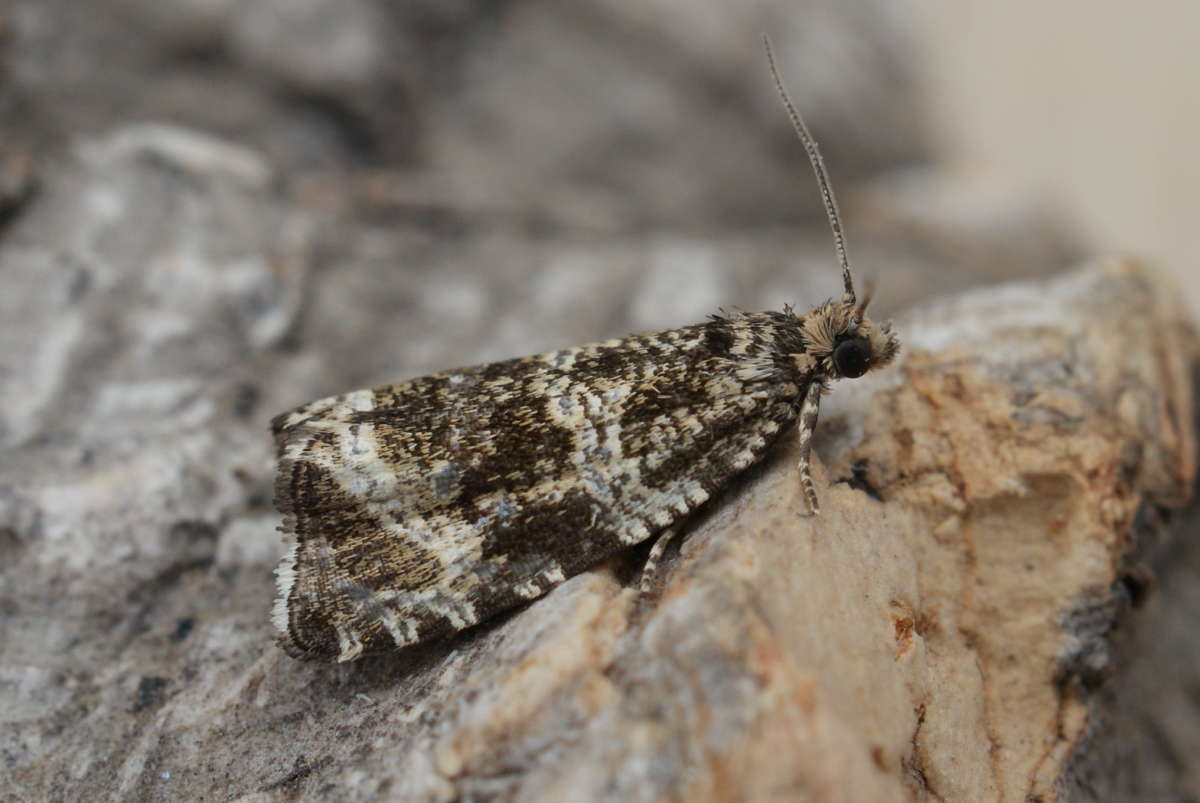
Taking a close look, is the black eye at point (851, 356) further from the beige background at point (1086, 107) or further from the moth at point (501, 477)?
the beige background at point (1086, 107)

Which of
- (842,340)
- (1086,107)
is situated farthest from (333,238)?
(1086,107)

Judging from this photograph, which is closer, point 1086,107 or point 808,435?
point 808,435

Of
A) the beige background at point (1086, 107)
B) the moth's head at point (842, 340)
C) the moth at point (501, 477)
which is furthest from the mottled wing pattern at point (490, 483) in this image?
the beige background at point (1086, 107)

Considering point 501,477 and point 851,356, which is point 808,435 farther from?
point 501,477

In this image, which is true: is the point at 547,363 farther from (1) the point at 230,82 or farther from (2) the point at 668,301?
(1) the point at 230,82

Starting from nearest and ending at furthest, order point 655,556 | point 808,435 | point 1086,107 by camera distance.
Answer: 1. point 655,556
2. point 808,435
3. point 1086,107

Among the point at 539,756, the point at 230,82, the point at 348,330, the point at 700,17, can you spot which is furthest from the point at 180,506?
the point at 700,17

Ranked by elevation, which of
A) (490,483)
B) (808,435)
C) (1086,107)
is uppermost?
(1086,107)
